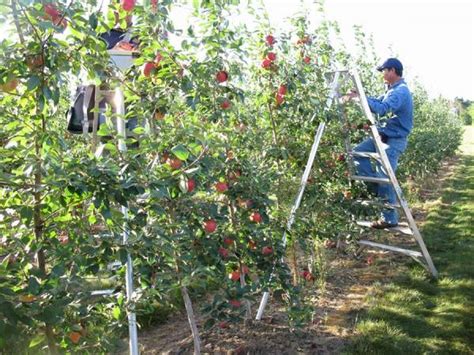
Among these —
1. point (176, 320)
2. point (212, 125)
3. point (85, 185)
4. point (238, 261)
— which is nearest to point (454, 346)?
point (238, 261)

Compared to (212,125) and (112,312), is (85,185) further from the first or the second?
(212,125)

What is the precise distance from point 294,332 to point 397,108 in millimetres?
2152

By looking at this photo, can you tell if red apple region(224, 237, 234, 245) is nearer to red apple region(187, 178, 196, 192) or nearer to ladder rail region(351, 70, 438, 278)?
red apple region(187, 178, 196, 192)

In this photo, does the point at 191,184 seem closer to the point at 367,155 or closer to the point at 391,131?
the point at 367,155

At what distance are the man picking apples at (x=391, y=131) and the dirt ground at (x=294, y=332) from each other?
0.58 m

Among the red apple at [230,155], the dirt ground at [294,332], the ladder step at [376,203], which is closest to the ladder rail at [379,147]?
the ladder step at [376,203]

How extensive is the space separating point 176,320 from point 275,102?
172cm

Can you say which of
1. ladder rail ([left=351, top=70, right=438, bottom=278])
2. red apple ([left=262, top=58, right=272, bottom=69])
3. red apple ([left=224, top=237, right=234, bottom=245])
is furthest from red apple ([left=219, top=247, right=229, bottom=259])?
ladder rail ([left=351, top=70, right=438, bottom=278])

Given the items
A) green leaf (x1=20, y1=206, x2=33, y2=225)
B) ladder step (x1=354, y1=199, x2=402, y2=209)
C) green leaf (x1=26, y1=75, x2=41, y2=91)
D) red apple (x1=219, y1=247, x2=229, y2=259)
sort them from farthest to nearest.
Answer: ladder step (x1=354, y1=199, x2=402, y2=209) < red apple (x1=219, y1=247, x2=229, y2=259) < green leaf (x1=20, y1=206, x2=33, y2=225) < green leaf (x1=26, y1=75, x2=41, y2=91)

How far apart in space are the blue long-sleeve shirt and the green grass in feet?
4.27

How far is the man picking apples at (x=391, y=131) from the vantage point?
13.2 feet

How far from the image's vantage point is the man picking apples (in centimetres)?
403

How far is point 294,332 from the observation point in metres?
3.00

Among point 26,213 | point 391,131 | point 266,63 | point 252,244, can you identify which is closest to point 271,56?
point 266,63
